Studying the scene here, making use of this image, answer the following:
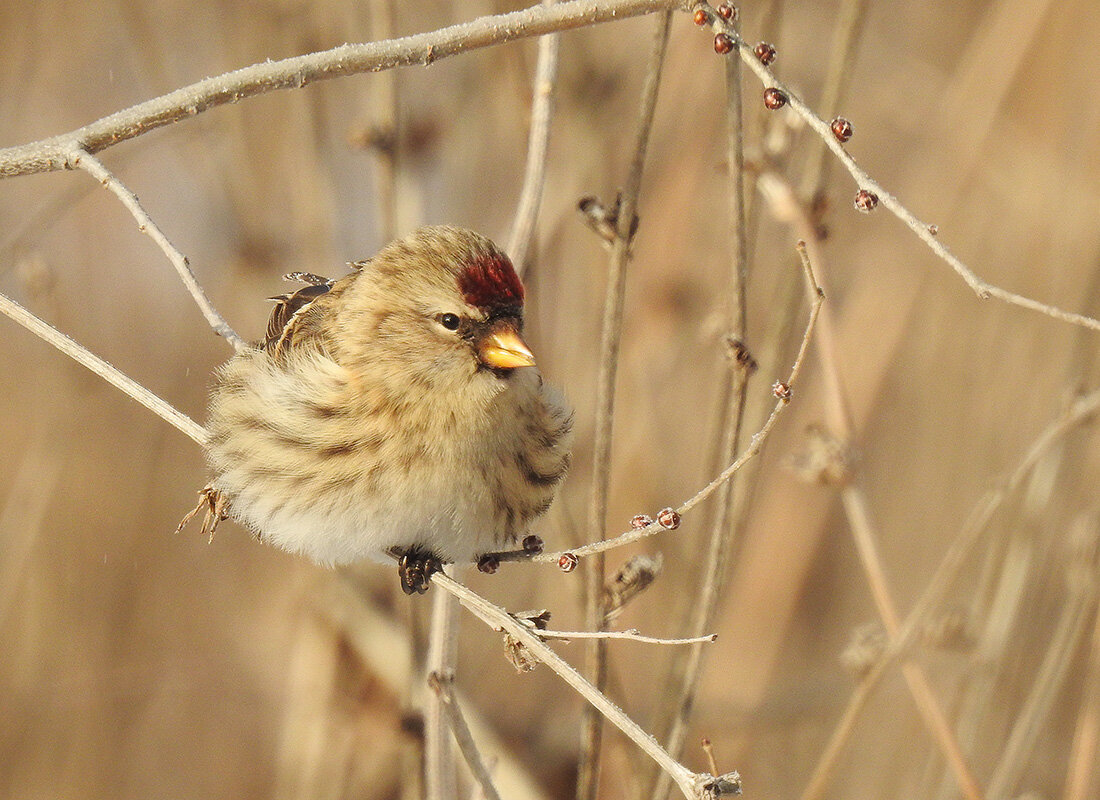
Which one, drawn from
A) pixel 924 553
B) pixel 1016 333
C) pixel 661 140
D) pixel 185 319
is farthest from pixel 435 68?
pixel 924 553

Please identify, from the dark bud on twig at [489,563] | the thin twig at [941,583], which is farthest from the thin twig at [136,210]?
the thin twig at [941,583]

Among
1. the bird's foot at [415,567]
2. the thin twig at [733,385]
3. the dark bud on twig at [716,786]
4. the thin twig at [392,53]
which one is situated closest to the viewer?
the dark bud on twig at [716,786]

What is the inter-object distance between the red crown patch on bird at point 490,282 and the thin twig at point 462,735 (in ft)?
2.47

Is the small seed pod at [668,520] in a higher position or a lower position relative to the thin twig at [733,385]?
lower

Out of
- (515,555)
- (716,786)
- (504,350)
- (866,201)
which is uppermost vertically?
(504,350)

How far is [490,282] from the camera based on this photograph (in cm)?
239

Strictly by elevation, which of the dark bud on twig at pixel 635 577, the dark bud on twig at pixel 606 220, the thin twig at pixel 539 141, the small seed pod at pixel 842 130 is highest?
the thin twig at pixel 539 141

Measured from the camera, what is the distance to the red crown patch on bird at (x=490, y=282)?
2.39 metres

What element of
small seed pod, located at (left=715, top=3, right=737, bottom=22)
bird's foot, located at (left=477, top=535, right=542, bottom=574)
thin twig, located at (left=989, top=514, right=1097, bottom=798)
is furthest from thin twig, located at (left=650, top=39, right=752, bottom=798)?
thin twig, located at (left=989, top=514, right=1097, bottom=798)

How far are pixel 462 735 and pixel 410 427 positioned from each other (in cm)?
63

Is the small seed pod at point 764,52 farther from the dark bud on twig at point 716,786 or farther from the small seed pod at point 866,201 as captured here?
the dark bud on twig at point 716,786

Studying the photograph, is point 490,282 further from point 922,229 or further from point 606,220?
point 922,229

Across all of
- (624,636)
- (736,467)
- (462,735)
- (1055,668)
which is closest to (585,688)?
(624,636)

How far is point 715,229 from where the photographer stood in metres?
4.28
